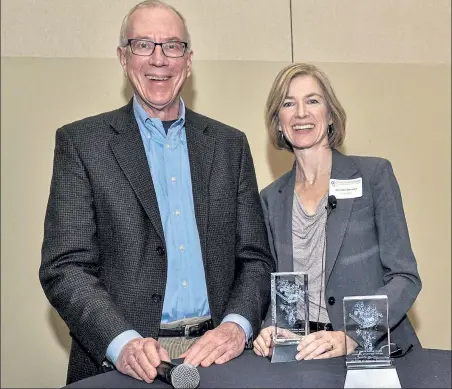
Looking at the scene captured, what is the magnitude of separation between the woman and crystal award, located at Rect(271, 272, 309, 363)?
4.9 inches

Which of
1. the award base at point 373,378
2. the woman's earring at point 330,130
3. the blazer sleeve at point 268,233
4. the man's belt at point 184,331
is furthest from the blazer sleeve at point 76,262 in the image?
the woman's earring at point 330,130

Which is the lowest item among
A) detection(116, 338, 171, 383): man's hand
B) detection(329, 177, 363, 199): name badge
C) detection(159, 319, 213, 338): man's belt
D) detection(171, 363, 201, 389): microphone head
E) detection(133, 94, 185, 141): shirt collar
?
detection(159, 319, 213, 338): man's belt

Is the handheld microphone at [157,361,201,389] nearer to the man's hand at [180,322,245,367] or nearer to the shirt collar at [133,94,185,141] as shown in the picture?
the man's hand at [180,322,245,367]

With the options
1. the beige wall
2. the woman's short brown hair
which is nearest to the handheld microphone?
the woman's short brown hair

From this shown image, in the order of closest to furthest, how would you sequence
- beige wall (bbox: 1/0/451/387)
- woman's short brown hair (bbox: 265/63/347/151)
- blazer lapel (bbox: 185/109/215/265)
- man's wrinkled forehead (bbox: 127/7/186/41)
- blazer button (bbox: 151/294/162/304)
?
blazer button (bbox: 151/294/162/304), blazer lapel (bbox: 185/109/215/265), man's wrinkled forehead (bbox: 127/7/186/41), woman's short brown hair (bbox: 265/63/347/151), beige wall (bbox: 1/0/451/387)

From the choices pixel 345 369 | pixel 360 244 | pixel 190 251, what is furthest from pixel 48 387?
pixel 345 369

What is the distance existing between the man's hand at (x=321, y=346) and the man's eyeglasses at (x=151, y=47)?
1.31 metres

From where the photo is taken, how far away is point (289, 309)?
2559 mm

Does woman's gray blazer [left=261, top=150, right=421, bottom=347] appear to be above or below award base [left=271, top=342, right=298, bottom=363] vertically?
above

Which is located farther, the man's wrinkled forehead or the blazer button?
the man's wrinkled forehead

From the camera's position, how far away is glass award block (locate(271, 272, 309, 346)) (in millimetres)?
2527

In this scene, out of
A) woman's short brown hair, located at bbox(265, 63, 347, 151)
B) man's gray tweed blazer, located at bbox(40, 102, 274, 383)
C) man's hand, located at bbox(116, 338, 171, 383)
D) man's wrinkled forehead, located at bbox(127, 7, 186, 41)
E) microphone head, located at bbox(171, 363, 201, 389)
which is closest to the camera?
microphone head, located at bbox(171, 363, 201, 389)

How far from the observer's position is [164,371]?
2.18 meters

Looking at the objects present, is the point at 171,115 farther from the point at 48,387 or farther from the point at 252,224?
the point at 48,387
